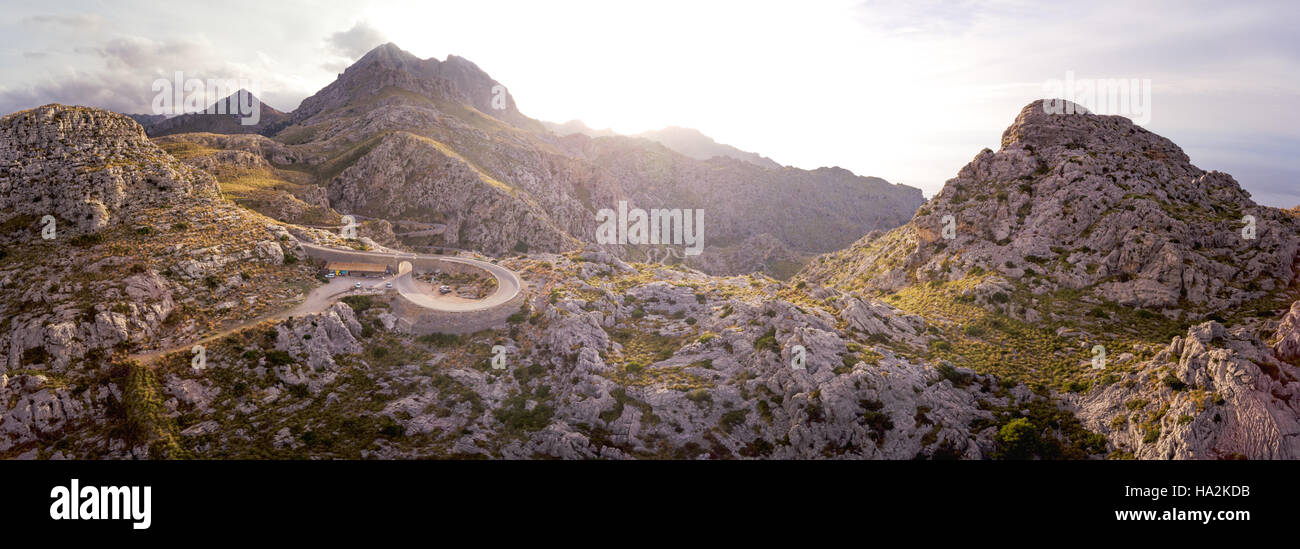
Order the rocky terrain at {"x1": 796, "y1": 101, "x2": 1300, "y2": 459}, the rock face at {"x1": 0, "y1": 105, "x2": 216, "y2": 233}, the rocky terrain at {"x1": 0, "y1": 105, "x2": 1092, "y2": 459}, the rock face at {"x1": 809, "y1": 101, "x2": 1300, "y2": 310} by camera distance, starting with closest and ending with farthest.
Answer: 1. the rocky terrain at {"x1": 796, "y1": 101, "x2": 1300, "y2": 459}
2. the rocky terrain at {"x1": 0, "y1": 105, "x2": 1092, "y2": 459}
3. the rock face at {"x1": 809, "y1": 101, "x2": 1300, "y2": 310}
4. the rock face at {"x1": 0, "y1": 105, "x2": 216, "y2": 233}

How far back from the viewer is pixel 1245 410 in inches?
1086

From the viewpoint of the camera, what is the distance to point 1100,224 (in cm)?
5047

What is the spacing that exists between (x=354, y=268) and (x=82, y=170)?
102 ft

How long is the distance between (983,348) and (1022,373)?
4689 mm

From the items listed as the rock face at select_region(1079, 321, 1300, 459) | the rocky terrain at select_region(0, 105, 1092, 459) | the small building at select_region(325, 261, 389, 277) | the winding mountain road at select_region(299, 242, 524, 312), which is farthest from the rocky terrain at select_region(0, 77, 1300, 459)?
the winding mountain road at select_region(299, 242, 524, 312)

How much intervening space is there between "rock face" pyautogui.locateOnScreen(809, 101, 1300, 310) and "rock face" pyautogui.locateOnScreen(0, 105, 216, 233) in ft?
347

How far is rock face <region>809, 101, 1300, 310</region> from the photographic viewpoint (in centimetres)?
4347

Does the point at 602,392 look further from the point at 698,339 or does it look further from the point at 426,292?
the point at 426,292

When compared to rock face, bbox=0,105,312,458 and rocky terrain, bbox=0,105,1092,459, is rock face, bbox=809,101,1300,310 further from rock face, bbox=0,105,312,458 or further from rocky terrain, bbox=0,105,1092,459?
rock face, bbox=0,105,312,458

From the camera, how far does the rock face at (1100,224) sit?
4347 cm

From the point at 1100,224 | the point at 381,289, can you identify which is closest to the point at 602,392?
the point at 381,289
